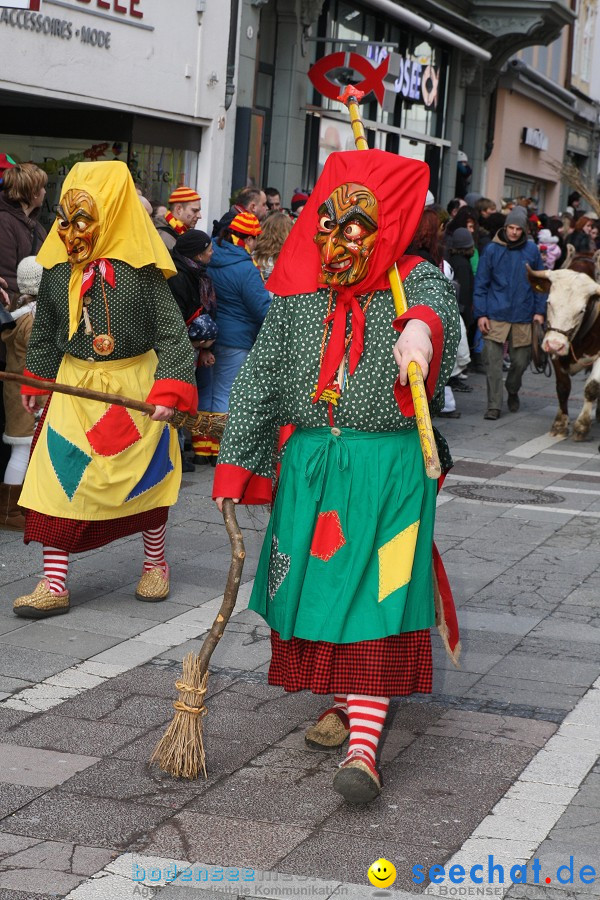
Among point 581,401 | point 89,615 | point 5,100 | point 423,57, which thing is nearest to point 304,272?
point 89,615

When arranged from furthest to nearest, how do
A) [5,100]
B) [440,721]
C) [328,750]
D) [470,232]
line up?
1. [470,232]
2. [5,100]
3. [440,721]
4. [328,750]

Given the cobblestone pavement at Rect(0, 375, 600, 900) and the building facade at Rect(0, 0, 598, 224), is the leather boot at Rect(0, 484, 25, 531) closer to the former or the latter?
the cobblestone pavement at Rect(0, 375, 600, 900)

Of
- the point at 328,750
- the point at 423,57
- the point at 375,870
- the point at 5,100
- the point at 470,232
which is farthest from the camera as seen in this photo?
the point at 423,57

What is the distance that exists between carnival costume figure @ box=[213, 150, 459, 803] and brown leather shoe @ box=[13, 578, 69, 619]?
2003mm

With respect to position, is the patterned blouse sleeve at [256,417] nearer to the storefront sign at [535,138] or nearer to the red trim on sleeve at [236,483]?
the red trim on sleeve at [236,483]

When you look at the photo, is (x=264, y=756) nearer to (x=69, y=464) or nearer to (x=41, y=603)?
(x=41, y=603)

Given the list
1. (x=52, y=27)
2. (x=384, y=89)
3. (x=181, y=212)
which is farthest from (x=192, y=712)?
(x=384, y=89)

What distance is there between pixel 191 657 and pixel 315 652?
42cm

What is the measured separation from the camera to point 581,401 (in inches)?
629

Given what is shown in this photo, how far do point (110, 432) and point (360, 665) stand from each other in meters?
2.24

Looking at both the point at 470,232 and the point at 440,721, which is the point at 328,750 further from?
the point at 470,232

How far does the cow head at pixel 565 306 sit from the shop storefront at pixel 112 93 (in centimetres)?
415

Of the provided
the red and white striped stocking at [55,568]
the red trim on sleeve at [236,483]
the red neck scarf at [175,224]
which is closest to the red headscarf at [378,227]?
the red trim on sleeve at [236,483]

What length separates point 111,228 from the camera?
619 cm
